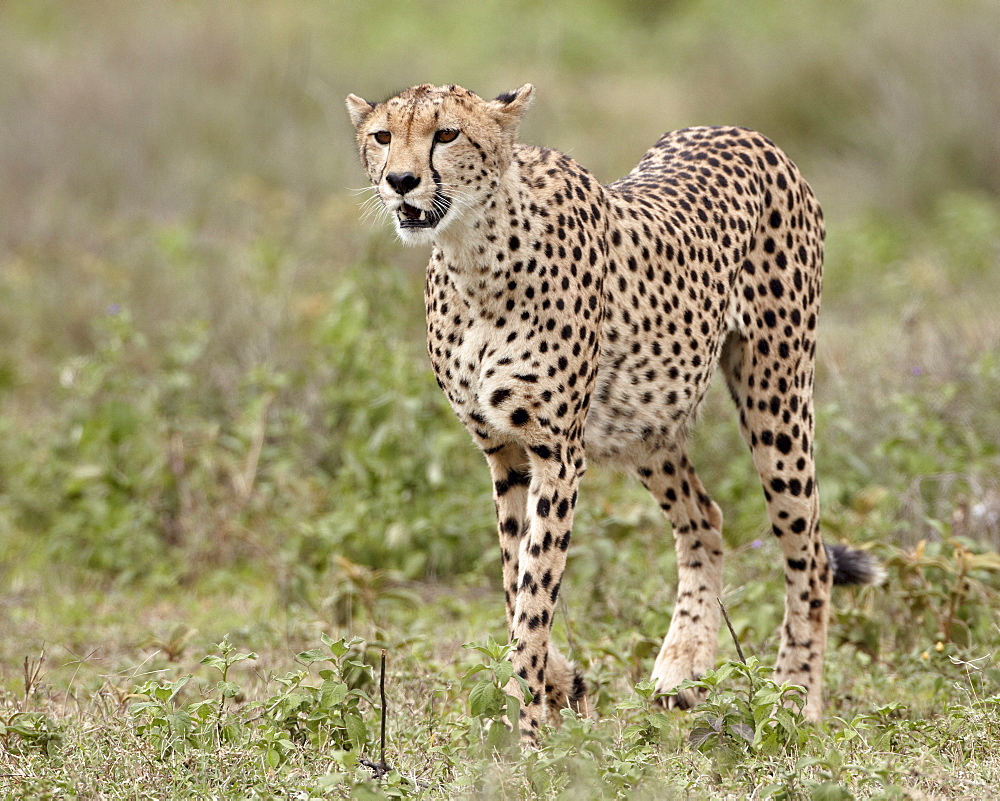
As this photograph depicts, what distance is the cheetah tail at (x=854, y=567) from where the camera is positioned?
4316 millimetres

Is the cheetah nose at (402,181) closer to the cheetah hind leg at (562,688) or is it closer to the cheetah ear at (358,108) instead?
the cheetah ear at (358,108)

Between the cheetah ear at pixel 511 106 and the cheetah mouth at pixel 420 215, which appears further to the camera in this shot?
the cheetah ear at pixel 511 106

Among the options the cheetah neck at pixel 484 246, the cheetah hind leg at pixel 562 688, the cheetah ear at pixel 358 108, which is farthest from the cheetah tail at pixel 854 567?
the cheetah ear at pixel 358 108

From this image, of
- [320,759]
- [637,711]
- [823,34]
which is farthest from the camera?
[823,34]

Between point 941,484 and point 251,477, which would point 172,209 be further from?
point 941,484

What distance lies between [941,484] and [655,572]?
1099 mm

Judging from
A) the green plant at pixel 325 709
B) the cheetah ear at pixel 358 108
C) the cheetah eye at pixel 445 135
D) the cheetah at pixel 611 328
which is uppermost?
the cheetah ear at pixel 358 108

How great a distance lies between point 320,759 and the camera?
3.22 m

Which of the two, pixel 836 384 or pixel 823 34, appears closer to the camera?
pixel 836 384

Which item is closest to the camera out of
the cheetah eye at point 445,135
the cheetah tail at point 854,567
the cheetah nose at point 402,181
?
the cheetah nose at point 402,181

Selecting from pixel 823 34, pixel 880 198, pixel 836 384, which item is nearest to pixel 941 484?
pixel 836 384

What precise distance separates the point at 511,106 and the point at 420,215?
43cm

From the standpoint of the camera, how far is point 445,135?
133 inches

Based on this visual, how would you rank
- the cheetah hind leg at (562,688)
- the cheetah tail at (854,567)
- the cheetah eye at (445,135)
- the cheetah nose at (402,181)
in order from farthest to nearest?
the cheetah tail at (854,567), the cheetah hind leg at (562,688), the cheetah eye at (445,135), the cheetah nose at (402,181)
